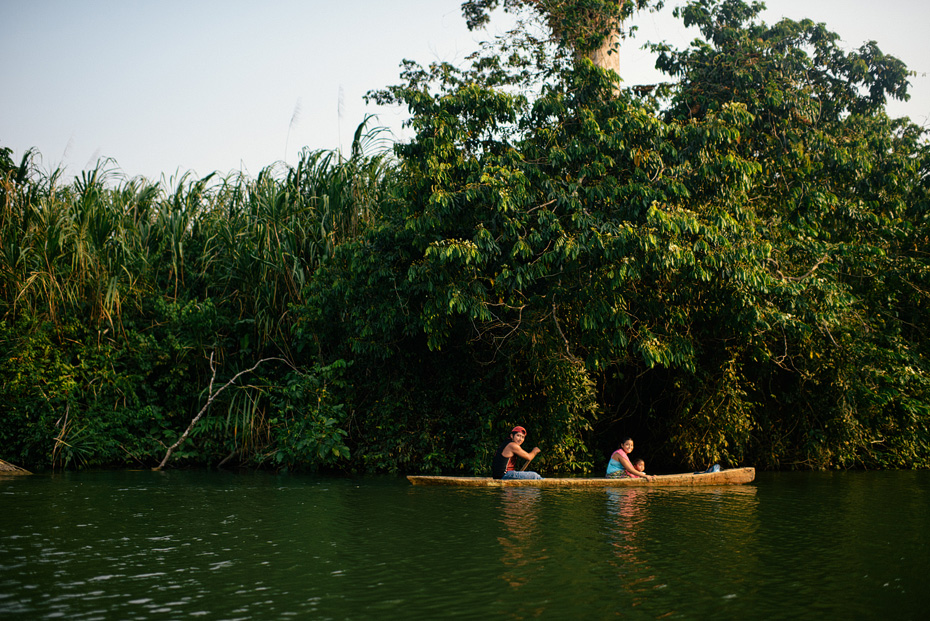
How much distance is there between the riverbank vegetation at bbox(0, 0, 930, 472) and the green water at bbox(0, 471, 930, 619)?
280 cm

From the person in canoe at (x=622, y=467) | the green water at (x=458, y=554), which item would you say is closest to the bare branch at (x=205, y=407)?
the green water at (x=458, y=554)

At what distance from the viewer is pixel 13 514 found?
27.8 feet

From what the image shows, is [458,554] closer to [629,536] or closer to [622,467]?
[629,536]

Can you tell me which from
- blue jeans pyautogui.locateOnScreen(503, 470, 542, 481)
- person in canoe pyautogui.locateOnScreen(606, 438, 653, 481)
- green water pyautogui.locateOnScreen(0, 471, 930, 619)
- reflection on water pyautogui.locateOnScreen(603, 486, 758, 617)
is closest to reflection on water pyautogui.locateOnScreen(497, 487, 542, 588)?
green water pyautogui.locateOnScreen(0, 471, 930, 619)

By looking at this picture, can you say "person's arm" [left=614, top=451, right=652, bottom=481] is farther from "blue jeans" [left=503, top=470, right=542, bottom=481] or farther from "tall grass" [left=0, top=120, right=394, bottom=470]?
"tall grass" [left=0, top=120, right=394, bottom=470]

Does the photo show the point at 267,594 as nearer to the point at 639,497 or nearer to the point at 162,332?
the point at 639,497

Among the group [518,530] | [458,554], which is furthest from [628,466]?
[458,554]

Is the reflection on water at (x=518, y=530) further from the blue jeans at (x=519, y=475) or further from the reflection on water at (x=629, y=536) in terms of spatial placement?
the reflection on water at (x=629, y=536)

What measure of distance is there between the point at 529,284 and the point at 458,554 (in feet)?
20.2

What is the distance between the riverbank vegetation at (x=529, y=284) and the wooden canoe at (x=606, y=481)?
→ 1415 mm

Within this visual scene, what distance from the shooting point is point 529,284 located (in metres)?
12.3

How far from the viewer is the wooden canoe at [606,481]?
11.6 m

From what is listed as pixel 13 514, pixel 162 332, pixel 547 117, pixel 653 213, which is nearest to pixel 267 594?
pixel 13 514

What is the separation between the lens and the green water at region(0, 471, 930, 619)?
199 inches
